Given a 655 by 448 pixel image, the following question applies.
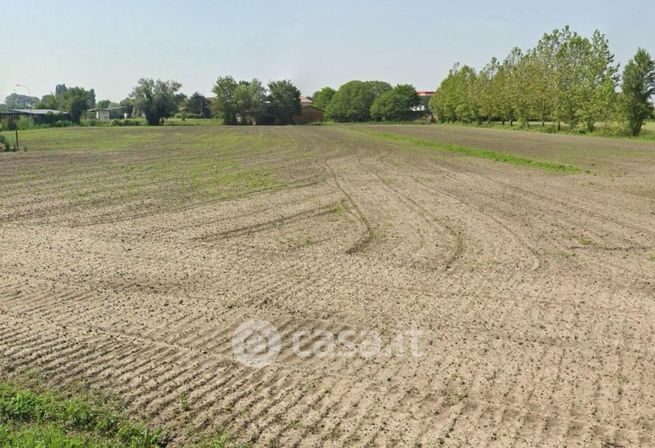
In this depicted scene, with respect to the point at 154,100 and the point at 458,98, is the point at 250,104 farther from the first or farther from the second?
the point at 458,98

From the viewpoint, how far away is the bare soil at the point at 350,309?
16.3 ft

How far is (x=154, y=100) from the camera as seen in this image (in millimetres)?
115188

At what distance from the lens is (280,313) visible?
741cm

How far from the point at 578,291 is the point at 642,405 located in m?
3.46

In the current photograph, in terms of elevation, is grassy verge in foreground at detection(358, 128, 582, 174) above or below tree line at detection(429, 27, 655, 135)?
below

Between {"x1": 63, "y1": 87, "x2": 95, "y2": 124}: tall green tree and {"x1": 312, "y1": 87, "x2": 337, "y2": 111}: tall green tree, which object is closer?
{"x1": 63, "y1": 87, "x2": 95, "y2": 124}: tall green tree

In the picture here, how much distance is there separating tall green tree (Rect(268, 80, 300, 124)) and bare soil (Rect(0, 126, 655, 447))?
4507 inches

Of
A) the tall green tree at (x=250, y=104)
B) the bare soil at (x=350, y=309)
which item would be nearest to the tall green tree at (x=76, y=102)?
the tall green tree at (x=250, y=104)

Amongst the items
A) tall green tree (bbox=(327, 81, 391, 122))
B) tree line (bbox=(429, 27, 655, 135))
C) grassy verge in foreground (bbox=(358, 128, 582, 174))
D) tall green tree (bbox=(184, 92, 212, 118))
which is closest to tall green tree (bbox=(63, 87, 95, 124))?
tall green tree (bbox=(184, 92, 212, 118))

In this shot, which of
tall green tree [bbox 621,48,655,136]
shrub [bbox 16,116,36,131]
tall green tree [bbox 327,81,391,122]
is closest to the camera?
tall green tree [bbox 621,48,655,136]

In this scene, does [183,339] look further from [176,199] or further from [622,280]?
[176,199]

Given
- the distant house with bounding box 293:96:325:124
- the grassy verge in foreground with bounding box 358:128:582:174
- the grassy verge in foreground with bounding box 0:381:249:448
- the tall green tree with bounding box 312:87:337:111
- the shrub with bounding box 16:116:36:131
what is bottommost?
the grassy verge in foreground with bounding box 0:381:249:448

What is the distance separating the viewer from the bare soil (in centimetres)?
496

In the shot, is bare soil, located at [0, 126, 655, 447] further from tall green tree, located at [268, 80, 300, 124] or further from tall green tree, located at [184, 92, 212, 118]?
tall green tree, located at [184, 92, 212, 118]
